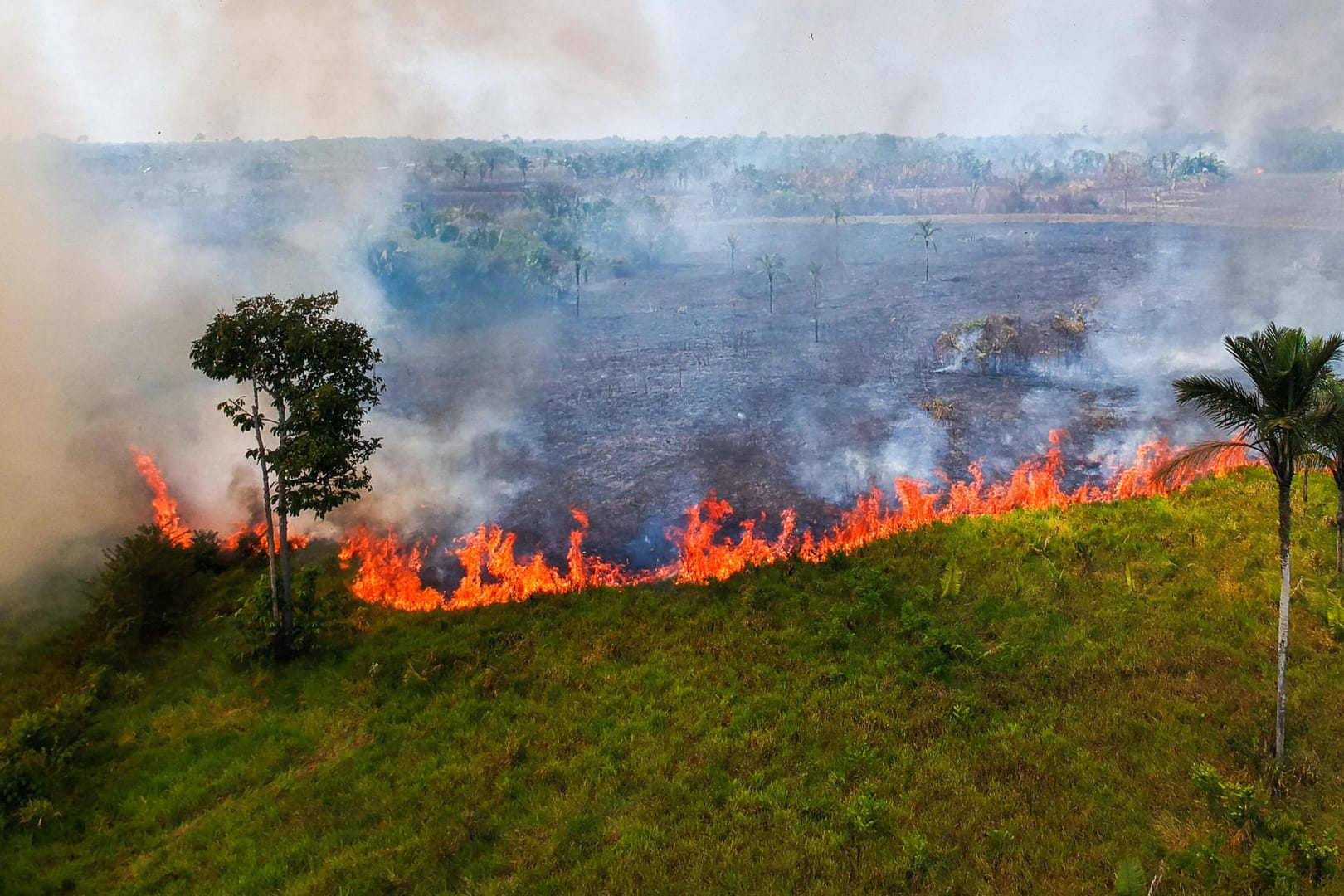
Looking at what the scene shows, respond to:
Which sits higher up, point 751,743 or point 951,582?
point 951,582

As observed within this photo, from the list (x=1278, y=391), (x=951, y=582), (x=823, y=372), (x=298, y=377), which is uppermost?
(x=823, y=372)

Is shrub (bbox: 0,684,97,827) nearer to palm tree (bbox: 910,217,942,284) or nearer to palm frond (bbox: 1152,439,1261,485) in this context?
palm frond (bbox: 1152,439,1261,485)

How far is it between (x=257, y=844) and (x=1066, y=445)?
37.8m

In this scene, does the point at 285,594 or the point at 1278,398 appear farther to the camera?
the point at 285,594

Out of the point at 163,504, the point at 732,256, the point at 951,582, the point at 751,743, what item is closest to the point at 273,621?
the point at 163,504

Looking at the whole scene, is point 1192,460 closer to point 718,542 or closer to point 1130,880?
point 1130,880

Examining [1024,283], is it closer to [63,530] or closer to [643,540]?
[643,540]

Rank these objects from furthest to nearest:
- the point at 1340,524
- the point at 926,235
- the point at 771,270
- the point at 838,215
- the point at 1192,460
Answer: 1. the point at 838,215
2. the point at 926,235
3. the point at 771,270
4. the point at 1340,524
5. the point at 1192,460

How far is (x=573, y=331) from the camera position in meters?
66.9

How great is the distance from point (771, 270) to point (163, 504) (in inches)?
2358

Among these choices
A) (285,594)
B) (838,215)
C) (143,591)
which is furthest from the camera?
(838,215)

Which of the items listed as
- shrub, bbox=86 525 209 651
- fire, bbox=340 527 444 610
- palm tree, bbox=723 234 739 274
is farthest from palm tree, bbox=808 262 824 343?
shrub, bbox=86 525 209 651

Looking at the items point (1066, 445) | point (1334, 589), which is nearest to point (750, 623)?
point (1334, 589)

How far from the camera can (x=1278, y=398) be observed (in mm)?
13914
